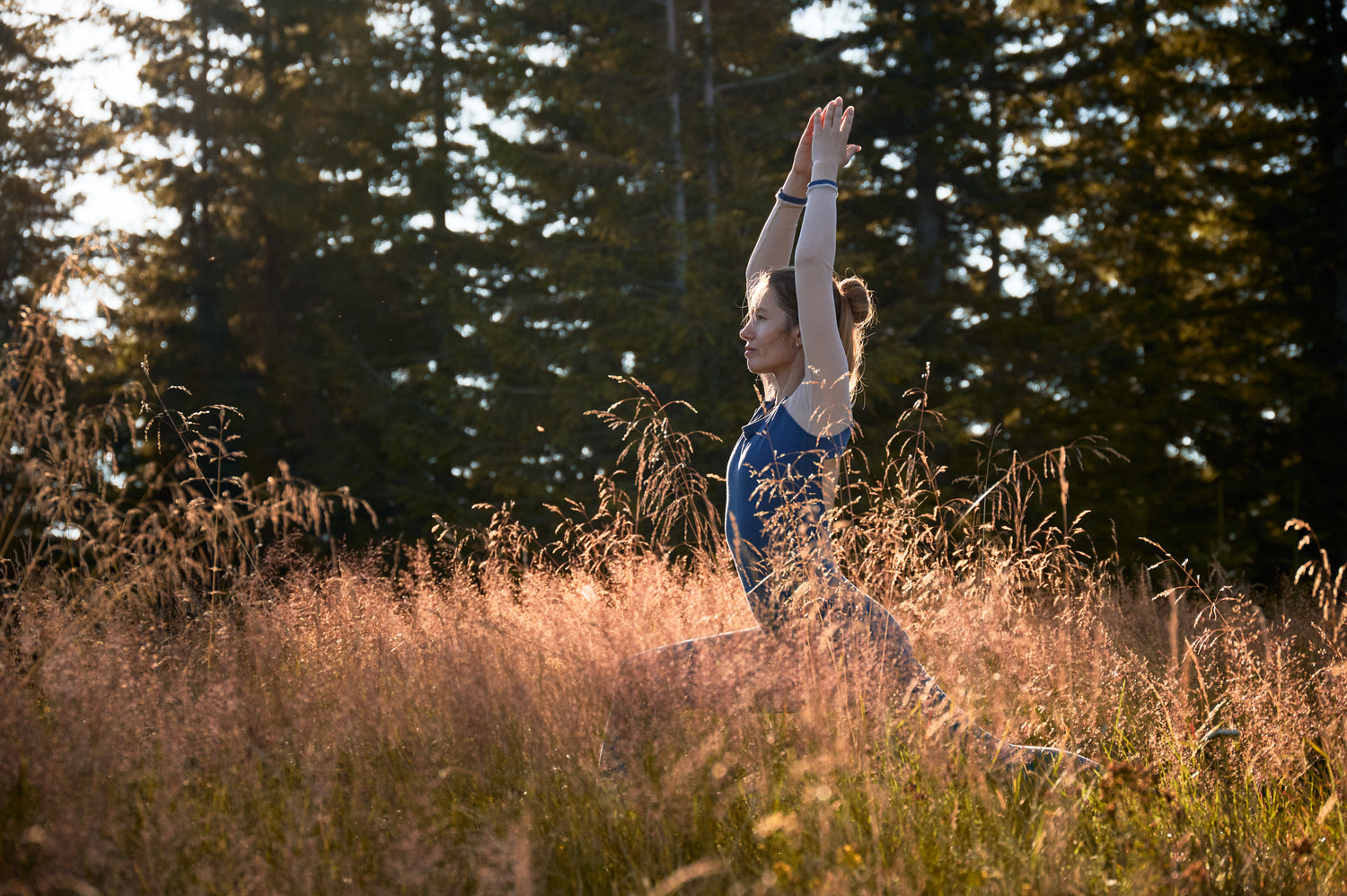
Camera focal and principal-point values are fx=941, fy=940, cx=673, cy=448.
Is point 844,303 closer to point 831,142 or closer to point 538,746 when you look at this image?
point 831,142

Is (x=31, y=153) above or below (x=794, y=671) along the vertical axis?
above

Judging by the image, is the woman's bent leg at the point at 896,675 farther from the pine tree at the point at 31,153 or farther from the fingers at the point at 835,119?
the pine tree at the point at 31,153

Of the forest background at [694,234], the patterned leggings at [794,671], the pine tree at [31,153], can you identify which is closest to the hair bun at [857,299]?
the patterned leggings at [794,671]

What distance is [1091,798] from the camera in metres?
2.25

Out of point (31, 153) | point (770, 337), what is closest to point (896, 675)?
point (770, 337)

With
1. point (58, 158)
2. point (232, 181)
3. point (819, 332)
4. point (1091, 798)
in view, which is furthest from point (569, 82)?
point (1091, 798)

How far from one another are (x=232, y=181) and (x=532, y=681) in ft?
48.8

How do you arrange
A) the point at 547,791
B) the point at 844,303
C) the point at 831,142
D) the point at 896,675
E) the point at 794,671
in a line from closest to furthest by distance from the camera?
the point at 547,791
the point at 794,671
the point at 896,675
the point at 831,142
the point at 844,303

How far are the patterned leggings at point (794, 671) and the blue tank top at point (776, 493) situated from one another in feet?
0.36

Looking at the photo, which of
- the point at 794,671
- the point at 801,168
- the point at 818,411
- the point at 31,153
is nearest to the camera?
the point at 794,671

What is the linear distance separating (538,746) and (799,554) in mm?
774

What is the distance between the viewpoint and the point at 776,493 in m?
2.54

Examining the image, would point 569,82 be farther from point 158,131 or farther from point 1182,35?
point 1182,35

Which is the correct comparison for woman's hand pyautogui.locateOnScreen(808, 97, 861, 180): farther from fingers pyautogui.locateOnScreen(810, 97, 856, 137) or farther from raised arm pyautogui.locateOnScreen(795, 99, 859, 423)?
raised arm pyautogui.locateOnScreen(795, 99, 859, 423)
